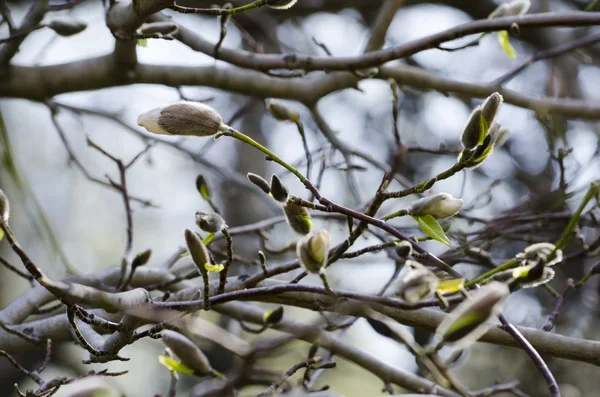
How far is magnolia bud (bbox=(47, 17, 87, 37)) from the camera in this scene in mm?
1322

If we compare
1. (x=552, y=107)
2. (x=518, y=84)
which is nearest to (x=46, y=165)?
(x=518, y=84)

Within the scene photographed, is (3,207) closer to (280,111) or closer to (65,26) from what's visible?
(280,111)

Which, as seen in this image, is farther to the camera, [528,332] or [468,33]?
[468,33]

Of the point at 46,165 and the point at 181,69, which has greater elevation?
the point at 181,69

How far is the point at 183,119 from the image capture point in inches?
32.1

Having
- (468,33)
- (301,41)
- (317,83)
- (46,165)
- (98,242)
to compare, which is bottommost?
(98,242)

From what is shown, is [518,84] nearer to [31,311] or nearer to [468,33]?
[468,33]

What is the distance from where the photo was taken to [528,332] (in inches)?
40.1

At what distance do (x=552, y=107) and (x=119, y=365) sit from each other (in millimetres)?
3647

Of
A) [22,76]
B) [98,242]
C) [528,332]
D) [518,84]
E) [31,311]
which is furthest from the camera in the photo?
[98,242]

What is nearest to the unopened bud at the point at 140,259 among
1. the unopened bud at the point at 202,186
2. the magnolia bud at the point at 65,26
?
the unopened bud at the point at 202,186

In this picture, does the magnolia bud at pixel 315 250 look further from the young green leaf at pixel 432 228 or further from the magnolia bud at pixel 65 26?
the magnolia bud at pixel 65 26

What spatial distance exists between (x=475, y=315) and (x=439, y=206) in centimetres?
21

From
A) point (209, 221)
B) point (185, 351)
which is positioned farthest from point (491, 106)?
point (185, 351)
